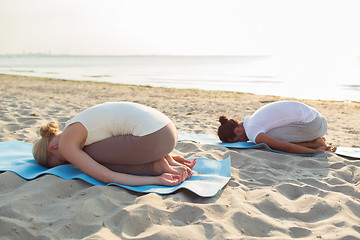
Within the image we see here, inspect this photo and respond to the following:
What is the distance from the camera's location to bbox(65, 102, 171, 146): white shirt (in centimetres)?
276

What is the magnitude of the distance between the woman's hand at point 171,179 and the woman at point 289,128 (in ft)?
5.12

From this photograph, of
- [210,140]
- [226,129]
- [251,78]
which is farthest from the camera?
[251,78]

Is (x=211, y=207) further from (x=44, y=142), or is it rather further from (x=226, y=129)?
(x=226, y=129)

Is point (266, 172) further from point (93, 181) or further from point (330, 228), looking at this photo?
point (93, 181)

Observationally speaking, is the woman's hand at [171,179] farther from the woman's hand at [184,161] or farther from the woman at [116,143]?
the woman's hand at [184,161]

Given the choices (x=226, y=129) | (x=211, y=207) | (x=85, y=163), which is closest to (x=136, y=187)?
(x=85, y=163)

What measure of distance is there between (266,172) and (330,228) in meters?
1.18

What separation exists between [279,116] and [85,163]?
8.41 feet

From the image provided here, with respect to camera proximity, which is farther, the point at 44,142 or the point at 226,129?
the point at 226,129

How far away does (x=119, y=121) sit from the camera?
2.83m

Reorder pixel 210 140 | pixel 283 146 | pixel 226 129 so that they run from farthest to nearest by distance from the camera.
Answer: pixel 210 140, pixel 226 129, pixel 283 146

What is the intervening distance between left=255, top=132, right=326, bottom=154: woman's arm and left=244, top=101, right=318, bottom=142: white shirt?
0.09 m

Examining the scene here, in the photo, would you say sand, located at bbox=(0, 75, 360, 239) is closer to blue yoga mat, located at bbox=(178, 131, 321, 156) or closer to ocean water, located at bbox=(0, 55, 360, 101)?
blue yoga mat, located at bbox=(178, 131, 321, 156)

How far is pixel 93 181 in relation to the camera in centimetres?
274
